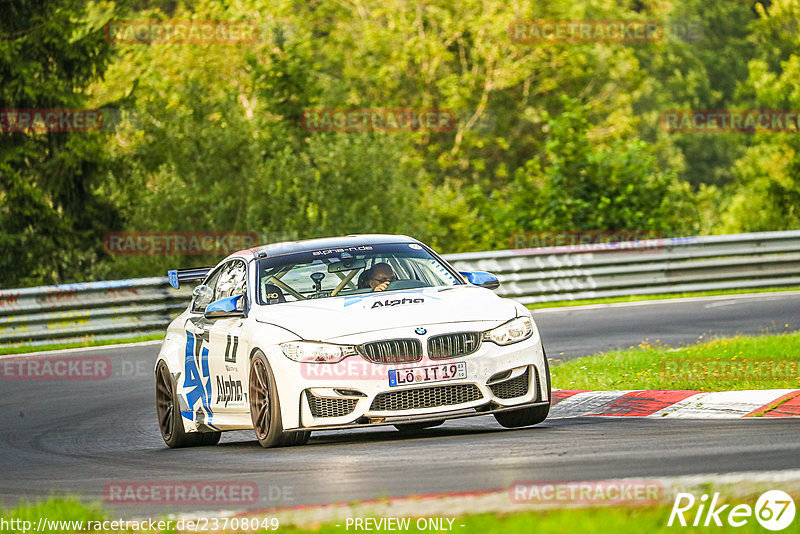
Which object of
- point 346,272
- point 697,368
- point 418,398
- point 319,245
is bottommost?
point 697,368

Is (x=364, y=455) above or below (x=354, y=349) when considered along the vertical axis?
below

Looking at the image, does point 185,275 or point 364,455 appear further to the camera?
point 185,275

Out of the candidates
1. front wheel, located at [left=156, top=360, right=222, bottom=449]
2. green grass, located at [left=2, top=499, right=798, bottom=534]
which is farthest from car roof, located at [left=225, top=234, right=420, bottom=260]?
green grass, located at [left=2, top=499, right=798, bottom=534]

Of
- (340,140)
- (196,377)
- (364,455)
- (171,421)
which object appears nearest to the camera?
(364,455)

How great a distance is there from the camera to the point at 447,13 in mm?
49281

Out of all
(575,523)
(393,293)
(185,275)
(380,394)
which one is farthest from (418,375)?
(575,523)

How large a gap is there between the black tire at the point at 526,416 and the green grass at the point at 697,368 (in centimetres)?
184

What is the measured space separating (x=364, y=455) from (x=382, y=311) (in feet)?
3.78

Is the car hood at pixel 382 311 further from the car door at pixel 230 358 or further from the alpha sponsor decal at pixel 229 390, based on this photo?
the alpha sponsor decal at pixel 229 390

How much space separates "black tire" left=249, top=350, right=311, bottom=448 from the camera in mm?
9375

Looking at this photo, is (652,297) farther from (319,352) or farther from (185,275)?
(319,352)

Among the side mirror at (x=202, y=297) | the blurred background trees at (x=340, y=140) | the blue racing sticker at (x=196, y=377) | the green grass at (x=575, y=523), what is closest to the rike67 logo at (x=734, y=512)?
the green grass at (x=575, y=523)

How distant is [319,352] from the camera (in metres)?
Answer: 9.26

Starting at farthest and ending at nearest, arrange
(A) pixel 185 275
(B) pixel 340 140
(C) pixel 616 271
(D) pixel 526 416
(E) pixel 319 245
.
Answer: (B) pixel 340 140
(C) pixel 616 271
(A) pixel 185 275
(E) pixel 319 245
(D) pixel 526 416
